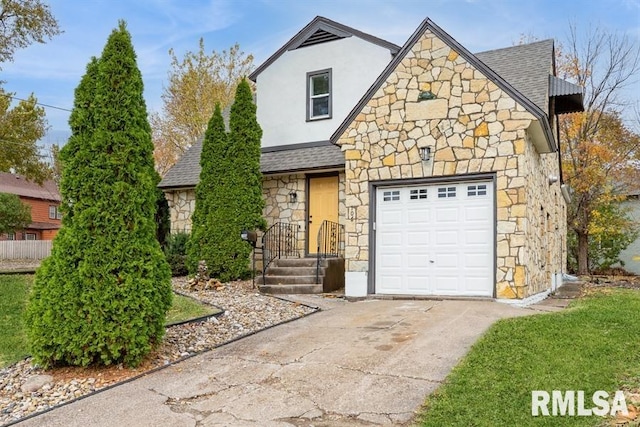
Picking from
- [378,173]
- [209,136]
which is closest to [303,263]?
[378,173]

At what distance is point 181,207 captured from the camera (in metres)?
14.0

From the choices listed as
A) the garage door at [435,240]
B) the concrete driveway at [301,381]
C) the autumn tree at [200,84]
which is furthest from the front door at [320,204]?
the autumn tree at [200,84]

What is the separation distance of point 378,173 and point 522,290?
124 inches

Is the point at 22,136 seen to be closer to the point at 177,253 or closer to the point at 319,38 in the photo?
the point at 177,253

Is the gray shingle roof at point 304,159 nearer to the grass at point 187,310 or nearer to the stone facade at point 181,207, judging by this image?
the stone facade at point 181,207

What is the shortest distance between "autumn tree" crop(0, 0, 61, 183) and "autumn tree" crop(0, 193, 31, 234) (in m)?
8.29

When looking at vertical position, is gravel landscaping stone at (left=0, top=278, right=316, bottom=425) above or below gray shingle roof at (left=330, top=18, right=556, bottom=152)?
below

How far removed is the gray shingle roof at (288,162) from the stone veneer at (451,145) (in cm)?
226

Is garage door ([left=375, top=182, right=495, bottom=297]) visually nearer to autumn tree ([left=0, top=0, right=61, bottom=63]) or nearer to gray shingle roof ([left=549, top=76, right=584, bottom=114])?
gray shingle roof ([left=549, top=76, right=584, bottom=114])

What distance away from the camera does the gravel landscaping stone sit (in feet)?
14.3

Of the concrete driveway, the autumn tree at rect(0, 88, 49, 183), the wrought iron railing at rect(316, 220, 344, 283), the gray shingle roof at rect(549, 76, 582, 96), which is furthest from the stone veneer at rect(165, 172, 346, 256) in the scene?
the autumn tree at rect(0, 88, 49, 183)

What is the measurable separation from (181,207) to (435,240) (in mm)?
7978

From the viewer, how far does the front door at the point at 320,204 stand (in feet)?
39.0

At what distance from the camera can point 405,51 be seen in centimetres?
Result: 900
